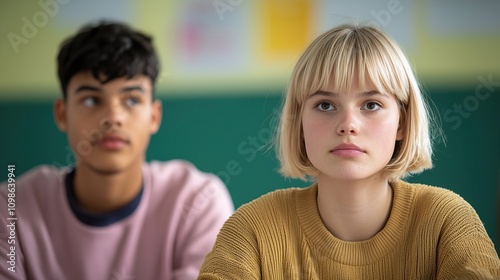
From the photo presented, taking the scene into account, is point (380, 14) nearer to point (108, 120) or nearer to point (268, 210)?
point (108, 120)

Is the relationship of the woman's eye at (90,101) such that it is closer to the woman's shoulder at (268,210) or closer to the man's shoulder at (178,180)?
the man's shoulder at (178,180)

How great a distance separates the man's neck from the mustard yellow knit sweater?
23.6 inches

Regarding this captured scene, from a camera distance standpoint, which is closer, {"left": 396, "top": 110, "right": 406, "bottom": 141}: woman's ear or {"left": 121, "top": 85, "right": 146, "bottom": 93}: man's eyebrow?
{"left": 396, "top": 110, "right": 406, "bottom": 141}: woman's ear

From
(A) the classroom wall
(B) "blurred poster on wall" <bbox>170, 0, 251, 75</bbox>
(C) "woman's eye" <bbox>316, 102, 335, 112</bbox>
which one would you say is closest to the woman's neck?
(C) "woman's eye" <bbox>316, 102, 335, 112</bbox>

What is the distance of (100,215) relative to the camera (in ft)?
5.63

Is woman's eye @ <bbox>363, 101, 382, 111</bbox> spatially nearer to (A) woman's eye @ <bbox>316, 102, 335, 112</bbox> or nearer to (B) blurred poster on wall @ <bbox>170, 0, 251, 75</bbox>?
(A) woman's eye @ <bbox>316, 102, 335, 112</bbox>

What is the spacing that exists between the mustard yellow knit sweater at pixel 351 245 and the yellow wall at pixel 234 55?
921mm

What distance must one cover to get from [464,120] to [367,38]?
100 centimetres

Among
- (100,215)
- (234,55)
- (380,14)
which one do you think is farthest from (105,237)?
(380,14)

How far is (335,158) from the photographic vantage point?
113 cm

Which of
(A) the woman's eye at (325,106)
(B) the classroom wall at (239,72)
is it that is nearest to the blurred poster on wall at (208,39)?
(B) the classroom wall at (239,72)

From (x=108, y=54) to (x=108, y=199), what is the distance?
1.22 ft

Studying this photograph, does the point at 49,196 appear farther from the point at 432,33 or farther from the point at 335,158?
the point at 432,33

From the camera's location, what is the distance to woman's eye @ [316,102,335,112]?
115cm
